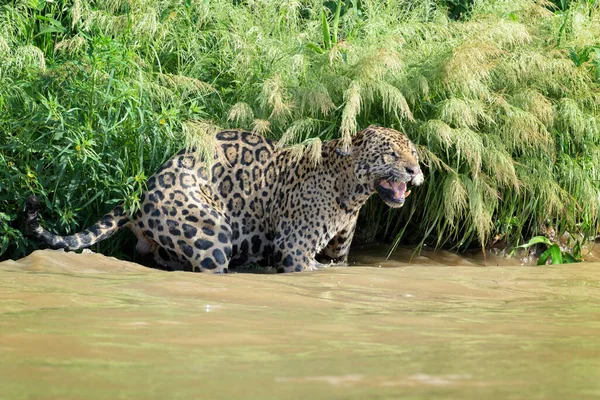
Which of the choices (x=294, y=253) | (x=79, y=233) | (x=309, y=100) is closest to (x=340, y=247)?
(x=294, y=253)

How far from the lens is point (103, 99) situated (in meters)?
5.95

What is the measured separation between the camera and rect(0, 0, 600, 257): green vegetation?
5988 millimetres

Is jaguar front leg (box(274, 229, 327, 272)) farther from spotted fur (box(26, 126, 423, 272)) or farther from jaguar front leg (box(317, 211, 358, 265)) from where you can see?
jaguar front leg (box(317, 211, 358, 265))

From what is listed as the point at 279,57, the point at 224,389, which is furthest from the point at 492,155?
the point at 224,389

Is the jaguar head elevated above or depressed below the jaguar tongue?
above

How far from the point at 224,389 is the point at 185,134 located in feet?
Result: 12.4

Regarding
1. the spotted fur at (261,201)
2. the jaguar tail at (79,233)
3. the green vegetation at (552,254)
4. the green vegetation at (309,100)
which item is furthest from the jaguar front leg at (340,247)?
the jaguar tail at (79,233)

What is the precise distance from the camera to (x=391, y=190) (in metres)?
6.31

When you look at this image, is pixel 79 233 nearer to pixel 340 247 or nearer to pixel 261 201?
pixel 261 201

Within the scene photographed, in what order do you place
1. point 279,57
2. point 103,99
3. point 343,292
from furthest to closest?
1. point 279,57
2. point 103,99
3. point 343,292

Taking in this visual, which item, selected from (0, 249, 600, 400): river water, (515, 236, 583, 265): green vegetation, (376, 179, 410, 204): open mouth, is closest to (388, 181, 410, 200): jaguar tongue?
(376, 179, 410, 204): open mouth

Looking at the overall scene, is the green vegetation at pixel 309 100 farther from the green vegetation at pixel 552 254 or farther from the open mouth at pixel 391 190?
the open mouth at pixel 391 190

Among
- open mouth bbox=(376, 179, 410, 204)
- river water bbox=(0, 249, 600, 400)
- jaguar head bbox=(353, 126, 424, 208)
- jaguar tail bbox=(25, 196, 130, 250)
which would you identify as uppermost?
jaguar head bbox=(353, 126, 424, 208)

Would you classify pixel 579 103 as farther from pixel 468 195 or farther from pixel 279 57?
pixel 279 57
